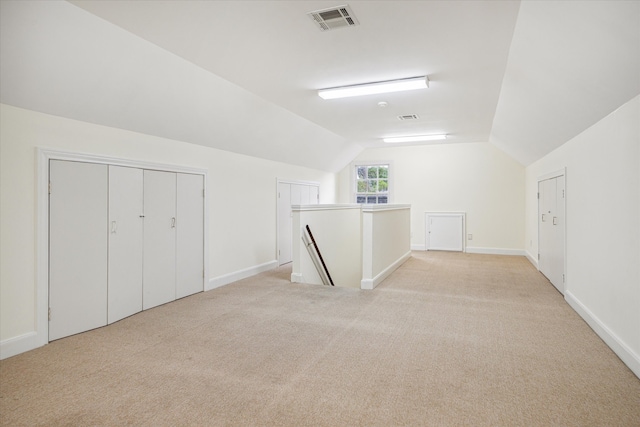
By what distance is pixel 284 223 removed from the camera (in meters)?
7.32

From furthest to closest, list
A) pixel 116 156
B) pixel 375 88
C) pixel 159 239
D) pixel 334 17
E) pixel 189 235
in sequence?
pixel 189 235 < pixel 159 239 < pixel 375 88 < pixel 116 156 < pixel 334 17

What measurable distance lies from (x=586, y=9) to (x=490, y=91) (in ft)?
8.09

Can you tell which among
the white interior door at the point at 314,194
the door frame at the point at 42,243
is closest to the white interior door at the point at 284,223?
the white interior door at the point at 314,194

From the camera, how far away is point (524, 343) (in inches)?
129

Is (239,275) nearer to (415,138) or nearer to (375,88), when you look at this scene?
(375,88)

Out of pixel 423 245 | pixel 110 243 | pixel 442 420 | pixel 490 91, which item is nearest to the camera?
pixel 442 420

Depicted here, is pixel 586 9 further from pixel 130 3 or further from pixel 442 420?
pixel 130 3

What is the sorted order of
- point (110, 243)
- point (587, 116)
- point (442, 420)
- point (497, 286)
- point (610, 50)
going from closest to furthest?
point (442, 420)
point (610, 50)
point (587, 116)
point (110, 243)
point (497, 286)

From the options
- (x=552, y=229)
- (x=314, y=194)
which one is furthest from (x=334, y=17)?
(x=314, y=194)

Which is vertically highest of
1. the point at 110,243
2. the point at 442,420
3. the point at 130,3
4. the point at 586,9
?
the point at 130,3

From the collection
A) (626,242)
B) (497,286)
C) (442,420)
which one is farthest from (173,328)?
(497,286)

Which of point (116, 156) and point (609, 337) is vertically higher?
point (116, 156)

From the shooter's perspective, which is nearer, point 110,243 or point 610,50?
point 610,50

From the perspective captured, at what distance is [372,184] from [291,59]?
677 cm
